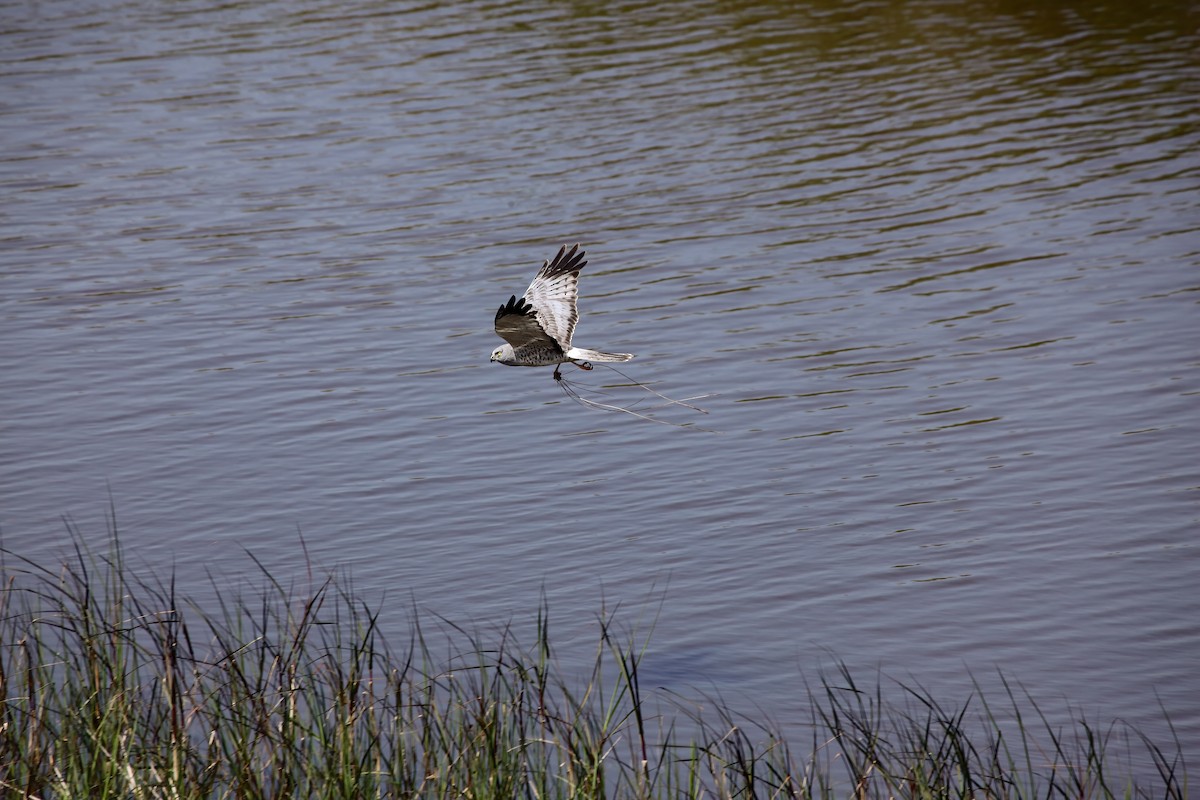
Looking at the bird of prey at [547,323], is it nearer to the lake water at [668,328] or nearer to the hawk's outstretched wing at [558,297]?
the hawk's outstretched wing at [558,297]

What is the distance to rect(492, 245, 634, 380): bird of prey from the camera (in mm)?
8352

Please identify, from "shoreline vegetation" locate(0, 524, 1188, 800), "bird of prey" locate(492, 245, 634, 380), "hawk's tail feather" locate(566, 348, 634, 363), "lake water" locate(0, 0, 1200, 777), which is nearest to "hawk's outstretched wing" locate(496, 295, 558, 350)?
"bird of prey" locate(492, 245, 634, 380)

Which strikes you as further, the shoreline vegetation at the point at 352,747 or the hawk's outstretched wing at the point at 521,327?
the hawk's outstretched wing at the point at 521,327

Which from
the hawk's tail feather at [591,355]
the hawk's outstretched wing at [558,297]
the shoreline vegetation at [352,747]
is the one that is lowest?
the shoreline vegetation at [352,747]

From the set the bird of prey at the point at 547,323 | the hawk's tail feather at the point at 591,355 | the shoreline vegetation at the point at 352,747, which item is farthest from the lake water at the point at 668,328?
the shoreline vegetation at the point at 352,747

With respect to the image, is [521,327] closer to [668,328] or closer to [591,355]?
[591,355]

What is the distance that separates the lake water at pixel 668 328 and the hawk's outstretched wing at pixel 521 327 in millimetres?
1813

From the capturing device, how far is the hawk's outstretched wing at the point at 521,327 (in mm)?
8250

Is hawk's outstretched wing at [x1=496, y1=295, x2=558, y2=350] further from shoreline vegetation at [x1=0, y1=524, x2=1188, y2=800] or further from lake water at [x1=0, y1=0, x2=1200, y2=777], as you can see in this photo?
shoreline vegetation at [x1=0, y1=524, x2=1188, y2=800]

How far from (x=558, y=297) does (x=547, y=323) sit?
0.84 feet

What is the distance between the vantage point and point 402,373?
46.6 feet

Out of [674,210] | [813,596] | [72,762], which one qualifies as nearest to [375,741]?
[72,762]

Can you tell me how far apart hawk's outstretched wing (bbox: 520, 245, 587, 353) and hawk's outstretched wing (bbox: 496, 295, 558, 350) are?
0.08 feet

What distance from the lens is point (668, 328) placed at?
49.4ft
